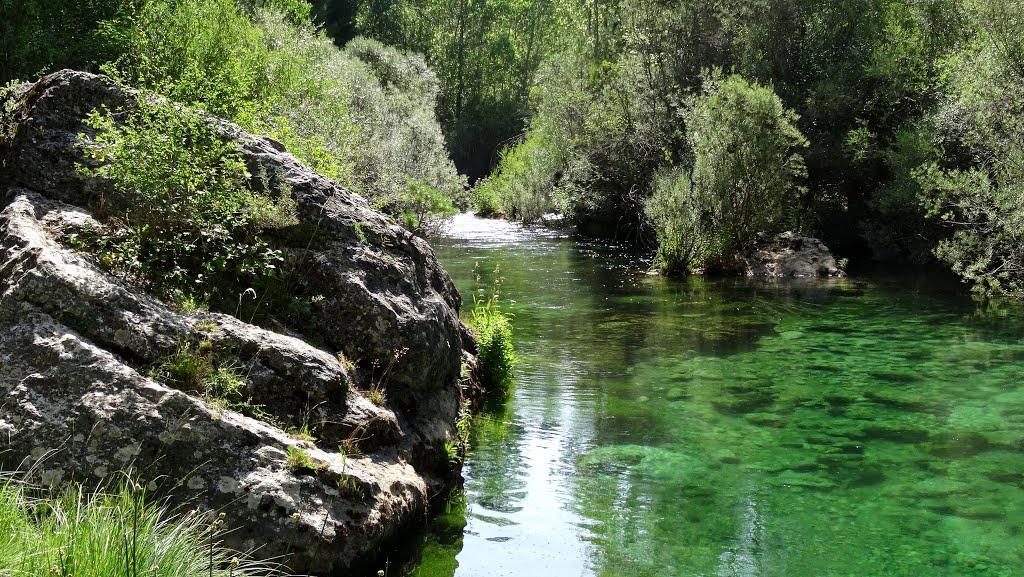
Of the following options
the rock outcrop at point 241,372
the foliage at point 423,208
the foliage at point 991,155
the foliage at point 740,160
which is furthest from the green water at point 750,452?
the foliage at point 740,160

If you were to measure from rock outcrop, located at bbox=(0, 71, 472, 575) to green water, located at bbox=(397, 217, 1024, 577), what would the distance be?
894 millimetres

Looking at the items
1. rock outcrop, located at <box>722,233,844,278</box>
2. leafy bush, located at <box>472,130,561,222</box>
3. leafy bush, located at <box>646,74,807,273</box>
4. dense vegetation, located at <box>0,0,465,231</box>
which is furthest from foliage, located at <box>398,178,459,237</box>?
leafy bush, located at <box>472,130,561,222</box>

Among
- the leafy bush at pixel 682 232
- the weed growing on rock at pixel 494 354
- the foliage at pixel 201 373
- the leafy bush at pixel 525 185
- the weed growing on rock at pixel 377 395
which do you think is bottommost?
the weed growing on rock at pixel 494 354

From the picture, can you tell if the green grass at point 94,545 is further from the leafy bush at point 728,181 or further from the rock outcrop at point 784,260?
the rock outcrop at point 784,260

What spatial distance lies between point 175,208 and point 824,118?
1011 inches

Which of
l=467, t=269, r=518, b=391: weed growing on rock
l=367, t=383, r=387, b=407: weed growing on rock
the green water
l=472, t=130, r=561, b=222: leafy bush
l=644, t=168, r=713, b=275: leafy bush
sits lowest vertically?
the green water

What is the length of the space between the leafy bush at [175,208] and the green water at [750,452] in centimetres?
297

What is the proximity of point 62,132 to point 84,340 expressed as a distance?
2.97 meters

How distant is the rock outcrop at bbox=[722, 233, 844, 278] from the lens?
23.8 meters

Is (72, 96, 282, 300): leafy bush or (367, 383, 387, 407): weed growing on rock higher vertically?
(72, 96, 282, 300): leafy bush

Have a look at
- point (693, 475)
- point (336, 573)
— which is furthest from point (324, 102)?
point (336, 573)

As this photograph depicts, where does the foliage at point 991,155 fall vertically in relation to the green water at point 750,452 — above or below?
above

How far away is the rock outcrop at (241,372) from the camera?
16.6 ft

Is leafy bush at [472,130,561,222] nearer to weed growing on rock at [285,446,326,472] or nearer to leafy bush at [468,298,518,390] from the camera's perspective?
leafy bush at [468,298,518,390]
